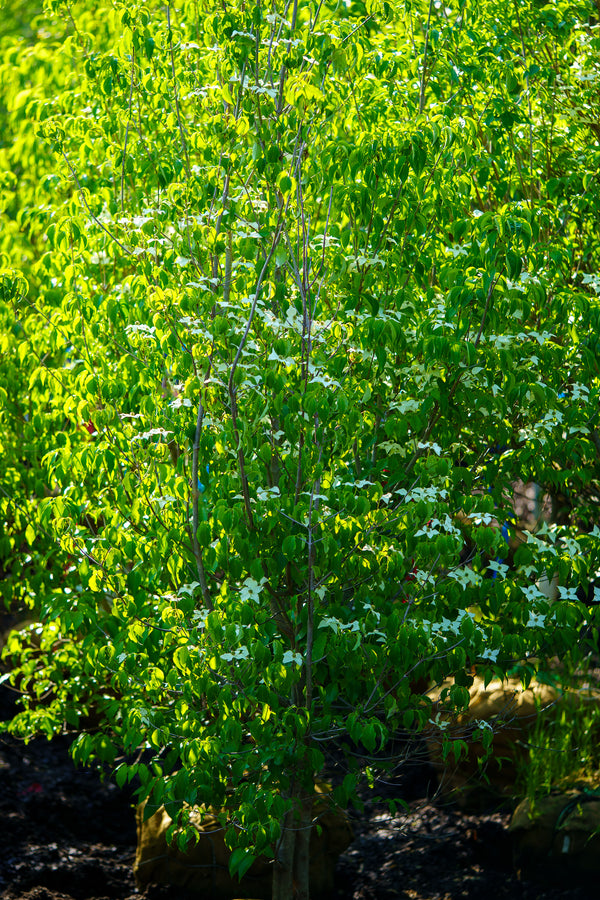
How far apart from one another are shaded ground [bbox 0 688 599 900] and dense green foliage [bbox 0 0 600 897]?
1864mm

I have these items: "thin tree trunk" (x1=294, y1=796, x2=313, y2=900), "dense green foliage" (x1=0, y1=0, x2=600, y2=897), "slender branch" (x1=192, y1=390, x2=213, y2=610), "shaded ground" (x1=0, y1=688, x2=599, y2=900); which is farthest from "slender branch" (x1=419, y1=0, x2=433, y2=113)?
"shaded ground" (x1=0, y1=688, x2=599, y2=900)

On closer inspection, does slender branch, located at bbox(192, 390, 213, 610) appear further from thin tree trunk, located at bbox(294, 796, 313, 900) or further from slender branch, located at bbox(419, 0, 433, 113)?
slender branch, located at bbox(419, 0, 433, 113)

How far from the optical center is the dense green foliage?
3.49 meters

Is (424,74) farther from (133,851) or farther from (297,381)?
(133,851)

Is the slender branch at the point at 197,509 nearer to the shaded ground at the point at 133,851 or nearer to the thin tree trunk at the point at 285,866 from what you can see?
the thin tree trunk at the point at 285,866

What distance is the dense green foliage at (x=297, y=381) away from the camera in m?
3.49

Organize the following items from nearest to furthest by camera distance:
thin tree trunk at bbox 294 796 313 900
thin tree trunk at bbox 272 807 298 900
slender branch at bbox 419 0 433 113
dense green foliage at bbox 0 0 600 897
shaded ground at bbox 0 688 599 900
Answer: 1. dense green foliage at bbox 0 0 600 897
2. slender branch at bbox 419 0 433 113
3. thin tree trunk at bbox 272 807 298 900
4. thin tree trunk at bbox 294 796 313 900
5. shaded ground at bbox 0 688 599 900

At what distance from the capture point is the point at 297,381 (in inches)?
141

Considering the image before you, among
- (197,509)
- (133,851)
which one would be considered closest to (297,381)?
(197,509)

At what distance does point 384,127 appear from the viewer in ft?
12.2

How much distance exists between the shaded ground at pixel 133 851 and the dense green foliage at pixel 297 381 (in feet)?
6.12

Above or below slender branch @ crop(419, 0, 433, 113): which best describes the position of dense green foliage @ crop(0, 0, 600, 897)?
below

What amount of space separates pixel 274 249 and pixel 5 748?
5.82m

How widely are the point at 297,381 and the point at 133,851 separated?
457 cm
